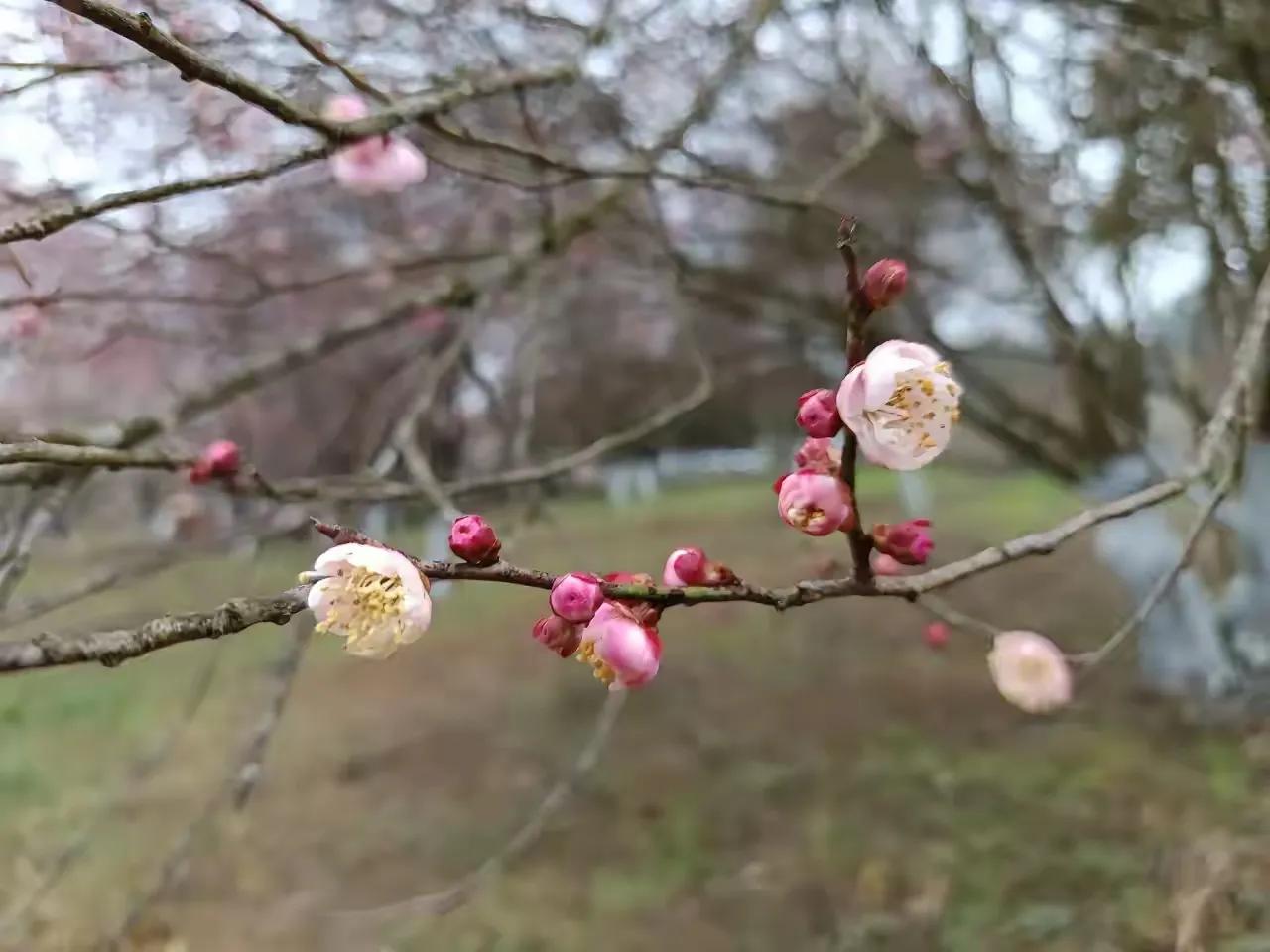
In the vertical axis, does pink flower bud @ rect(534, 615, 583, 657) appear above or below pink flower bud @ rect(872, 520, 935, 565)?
below

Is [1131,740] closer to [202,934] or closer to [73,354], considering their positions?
[202,934]

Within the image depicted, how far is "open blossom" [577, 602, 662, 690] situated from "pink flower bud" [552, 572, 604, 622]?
1.3 inches

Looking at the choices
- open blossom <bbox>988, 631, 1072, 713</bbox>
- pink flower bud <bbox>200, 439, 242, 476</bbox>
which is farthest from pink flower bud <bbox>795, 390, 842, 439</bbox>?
open blossom <bbox>988, 631, 1072, 713</bbox>

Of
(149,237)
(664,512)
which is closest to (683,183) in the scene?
(149,237)

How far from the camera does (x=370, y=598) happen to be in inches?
24.2

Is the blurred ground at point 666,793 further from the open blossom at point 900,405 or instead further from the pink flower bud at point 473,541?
the pink flower bud at point 473,541

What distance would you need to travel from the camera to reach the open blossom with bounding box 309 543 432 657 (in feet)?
1.88

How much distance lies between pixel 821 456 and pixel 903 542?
3.8 inches

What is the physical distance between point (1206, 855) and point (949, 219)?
2504 mm

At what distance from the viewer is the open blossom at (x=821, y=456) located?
65cm

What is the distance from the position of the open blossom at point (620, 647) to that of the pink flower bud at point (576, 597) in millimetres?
32

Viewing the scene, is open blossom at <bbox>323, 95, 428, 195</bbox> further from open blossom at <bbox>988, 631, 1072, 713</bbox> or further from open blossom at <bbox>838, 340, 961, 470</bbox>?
open blossom at <bbox>988, 631, 1072, 713</bbox>

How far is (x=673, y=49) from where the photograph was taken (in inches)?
88.7

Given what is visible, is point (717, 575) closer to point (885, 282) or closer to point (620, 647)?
point (620, 647)
